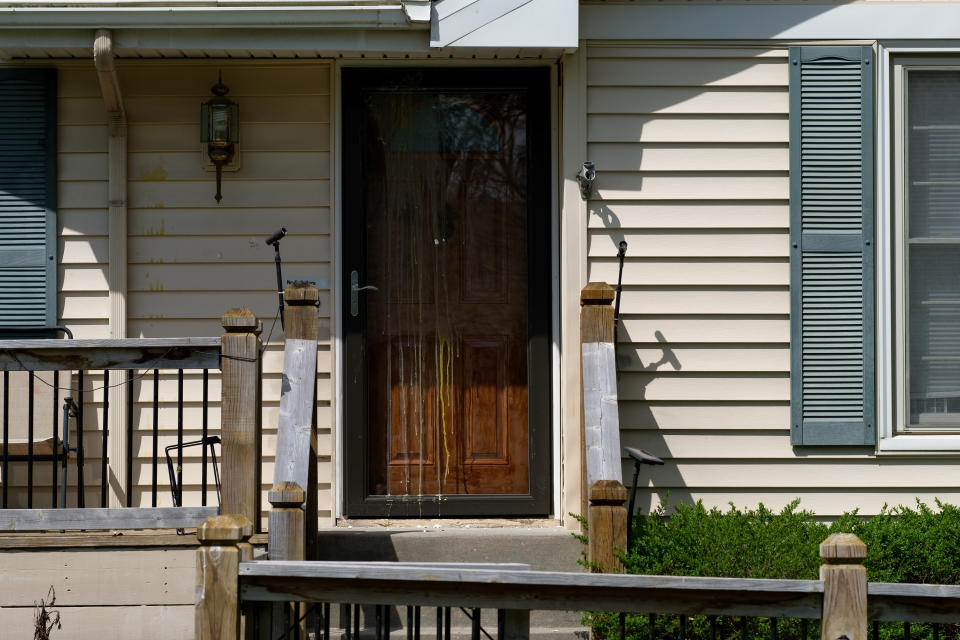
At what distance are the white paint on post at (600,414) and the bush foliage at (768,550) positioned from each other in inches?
14.7

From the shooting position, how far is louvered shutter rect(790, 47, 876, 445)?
5.38 m

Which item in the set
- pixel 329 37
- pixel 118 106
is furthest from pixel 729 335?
pixel 118 106

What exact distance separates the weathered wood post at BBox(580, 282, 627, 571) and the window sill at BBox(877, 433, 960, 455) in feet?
5.22

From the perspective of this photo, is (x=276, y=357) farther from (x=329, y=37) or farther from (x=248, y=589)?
(x=248, y=589)

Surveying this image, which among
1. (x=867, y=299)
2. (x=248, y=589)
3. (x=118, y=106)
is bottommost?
(x=248, y=589)

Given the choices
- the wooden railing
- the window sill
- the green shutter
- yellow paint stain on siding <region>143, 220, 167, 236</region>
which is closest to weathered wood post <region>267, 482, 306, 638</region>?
the wooden railing

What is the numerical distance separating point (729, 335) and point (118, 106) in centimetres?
334

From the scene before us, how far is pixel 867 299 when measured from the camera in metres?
5.39

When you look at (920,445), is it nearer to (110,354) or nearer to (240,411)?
(240,411)

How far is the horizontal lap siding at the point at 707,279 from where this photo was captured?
17.7 ft

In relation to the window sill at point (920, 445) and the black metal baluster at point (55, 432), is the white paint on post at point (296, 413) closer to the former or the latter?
the black metal baluster at point (55, 432)

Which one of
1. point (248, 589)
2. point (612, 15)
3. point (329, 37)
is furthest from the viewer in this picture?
point (612, 15)

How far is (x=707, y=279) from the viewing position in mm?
5406

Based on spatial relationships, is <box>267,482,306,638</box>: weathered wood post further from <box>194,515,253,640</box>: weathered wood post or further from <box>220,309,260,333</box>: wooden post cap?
<box>194,515,253,640</box>: weathered wood post
